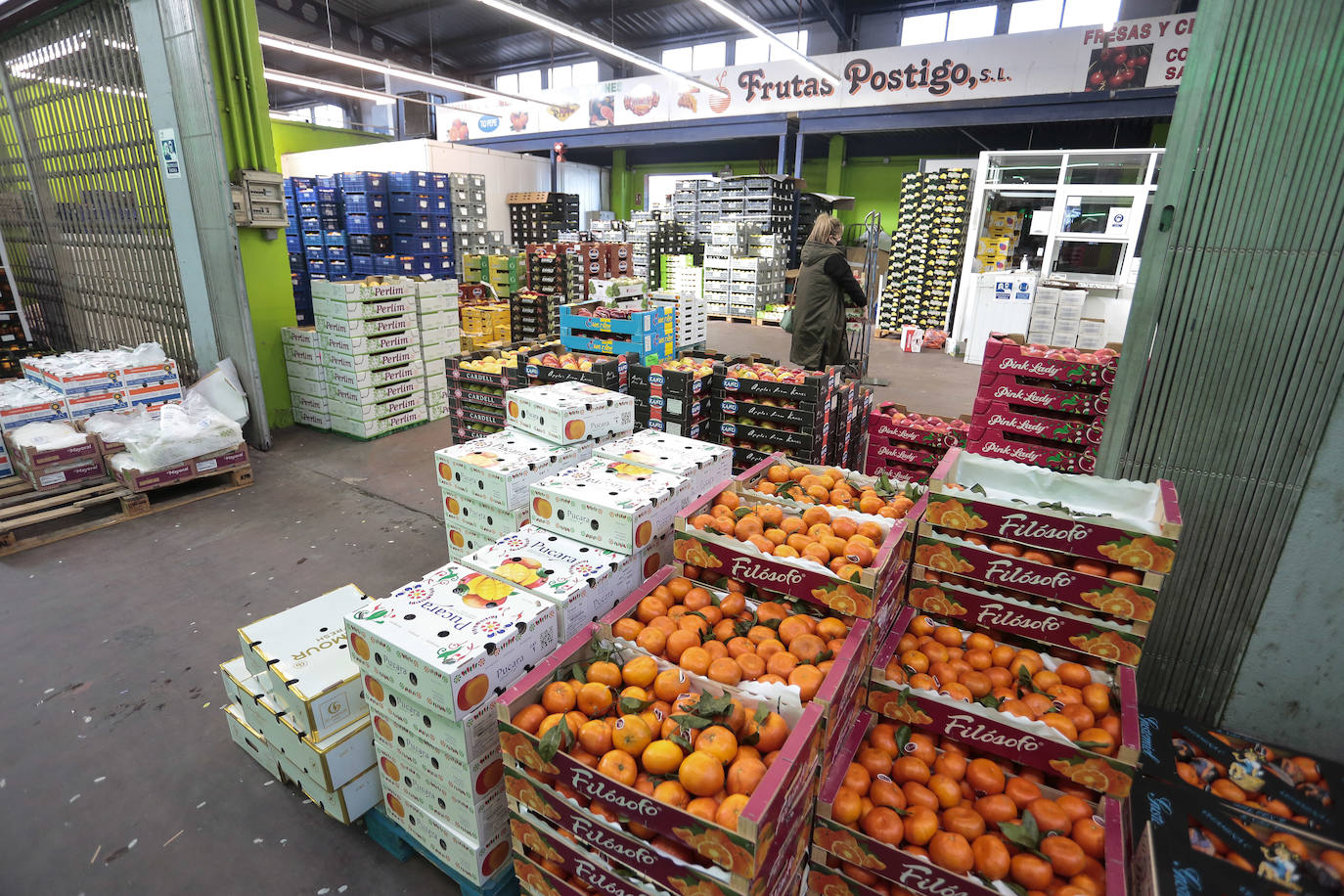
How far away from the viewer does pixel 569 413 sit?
10.4ft

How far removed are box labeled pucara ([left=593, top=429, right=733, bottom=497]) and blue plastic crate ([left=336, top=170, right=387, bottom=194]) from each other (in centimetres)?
934

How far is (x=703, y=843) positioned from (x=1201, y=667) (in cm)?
253

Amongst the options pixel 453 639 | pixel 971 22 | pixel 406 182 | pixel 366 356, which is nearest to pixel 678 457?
pixel 453 639

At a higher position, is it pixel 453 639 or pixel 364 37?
pixel 364 37

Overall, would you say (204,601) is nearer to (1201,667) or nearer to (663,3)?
(1201,667)

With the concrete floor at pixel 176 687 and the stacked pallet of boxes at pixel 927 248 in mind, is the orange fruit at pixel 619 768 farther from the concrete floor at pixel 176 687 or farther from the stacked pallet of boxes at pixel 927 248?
the stacked pallet of boxes at pixel 927 248

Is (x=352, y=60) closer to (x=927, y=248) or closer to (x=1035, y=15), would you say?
(x=927, y=248)

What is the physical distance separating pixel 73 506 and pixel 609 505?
462 cm

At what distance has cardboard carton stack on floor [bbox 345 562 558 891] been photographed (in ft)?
5.75

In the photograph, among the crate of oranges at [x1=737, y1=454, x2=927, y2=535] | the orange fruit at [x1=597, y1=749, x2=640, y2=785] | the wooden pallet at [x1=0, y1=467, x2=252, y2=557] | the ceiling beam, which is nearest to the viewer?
the orange fruit at [x1=597, y1=749, x2=640, y2=785]

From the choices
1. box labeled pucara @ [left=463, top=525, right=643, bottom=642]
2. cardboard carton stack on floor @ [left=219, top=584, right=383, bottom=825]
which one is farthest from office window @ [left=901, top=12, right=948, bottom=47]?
cardboard carton stack on floor @ [left=219, top=584, right=383, bottom=825]

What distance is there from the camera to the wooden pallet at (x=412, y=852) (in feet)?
6.51

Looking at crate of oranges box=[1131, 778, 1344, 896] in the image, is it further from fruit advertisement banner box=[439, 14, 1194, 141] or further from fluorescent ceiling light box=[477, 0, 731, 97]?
fruit advertisement banner box=[439, 14, 1194, 141]

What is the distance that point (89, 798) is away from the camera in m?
Result: 2.41
